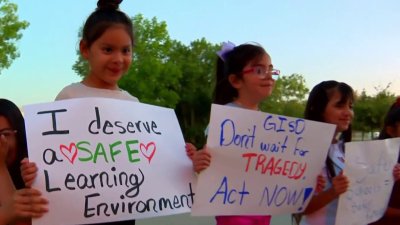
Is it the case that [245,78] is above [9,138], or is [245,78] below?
above

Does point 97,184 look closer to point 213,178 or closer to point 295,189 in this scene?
point 213,178

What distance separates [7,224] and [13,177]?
0.77 ft

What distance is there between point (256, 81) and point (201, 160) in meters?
0.65

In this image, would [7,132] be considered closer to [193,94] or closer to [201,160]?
[201,160]

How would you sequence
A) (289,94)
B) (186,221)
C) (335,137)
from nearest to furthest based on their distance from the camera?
(335,137) < (186,221) < (289,94)

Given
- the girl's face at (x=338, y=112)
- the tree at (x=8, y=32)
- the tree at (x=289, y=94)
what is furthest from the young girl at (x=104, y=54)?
the tree at (x=289, y=94)

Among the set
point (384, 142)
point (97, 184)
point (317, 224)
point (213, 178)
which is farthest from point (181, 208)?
point (384, 142)

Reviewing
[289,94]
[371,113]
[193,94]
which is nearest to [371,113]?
[371,113]

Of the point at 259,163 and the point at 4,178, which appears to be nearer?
the point at 4,178

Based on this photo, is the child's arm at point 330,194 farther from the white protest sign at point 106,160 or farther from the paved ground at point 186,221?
the paved ground at point 186,221

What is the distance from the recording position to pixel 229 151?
262 centimetres

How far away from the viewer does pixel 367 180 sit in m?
2.97

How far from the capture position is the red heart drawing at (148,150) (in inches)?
95.4

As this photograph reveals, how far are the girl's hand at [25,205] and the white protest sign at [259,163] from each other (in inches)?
30.5
